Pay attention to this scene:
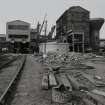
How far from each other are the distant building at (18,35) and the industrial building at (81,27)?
40.9 feet

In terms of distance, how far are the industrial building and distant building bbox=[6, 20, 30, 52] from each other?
40.9 ft

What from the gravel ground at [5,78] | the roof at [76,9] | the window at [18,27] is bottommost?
the gravel ground at [5,78]

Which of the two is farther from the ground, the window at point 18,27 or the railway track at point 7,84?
the window at point 18,27

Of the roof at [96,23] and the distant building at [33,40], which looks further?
the distant building at [33,40]

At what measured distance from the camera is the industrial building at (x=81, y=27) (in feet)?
197

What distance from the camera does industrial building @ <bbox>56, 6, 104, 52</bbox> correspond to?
6012cm

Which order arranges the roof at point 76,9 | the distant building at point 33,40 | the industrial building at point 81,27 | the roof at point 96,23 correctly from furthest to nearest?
the distant building at point 33,40, the roof at point 96,23, the roof at point 76,9, the industrial building at point 81,27

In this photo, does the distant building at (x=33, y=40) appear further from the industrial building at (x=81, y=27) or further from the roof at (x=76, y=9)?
the roof at (x=76, y=9)

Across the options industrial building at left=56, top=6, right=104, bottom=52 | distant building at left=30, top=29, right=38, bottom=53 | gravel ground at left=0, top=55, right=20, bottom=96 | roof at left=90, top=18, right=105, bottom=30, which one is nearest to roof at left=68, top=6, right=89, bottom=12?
industrial building at left=56, top=6, right=104, bottom=52

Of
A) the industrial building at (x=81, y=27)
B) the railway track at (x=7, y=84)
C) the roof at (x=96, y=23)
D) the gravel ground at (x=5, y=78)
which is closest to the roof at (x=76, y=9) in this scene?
the industrial building at (x=81, y=27)

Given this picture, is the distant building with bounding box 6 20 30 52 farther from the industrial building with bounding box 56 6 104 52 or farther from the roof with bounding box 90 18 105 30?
the roof with bounding box 90 18 105 30

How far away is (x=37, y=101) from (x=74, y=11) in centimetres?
5974

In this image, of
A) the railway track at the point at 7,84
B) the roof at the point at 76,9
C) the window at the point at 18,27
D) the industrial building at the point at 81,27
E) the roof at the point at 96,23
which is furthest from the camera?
the window at the point at 18,27

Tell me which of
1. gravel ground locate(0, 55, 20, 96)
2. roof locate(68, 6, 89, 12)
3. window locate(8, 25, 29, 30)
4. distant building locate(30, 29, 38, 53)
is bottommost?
gravel ground locate(0, 55, 20, 96)
